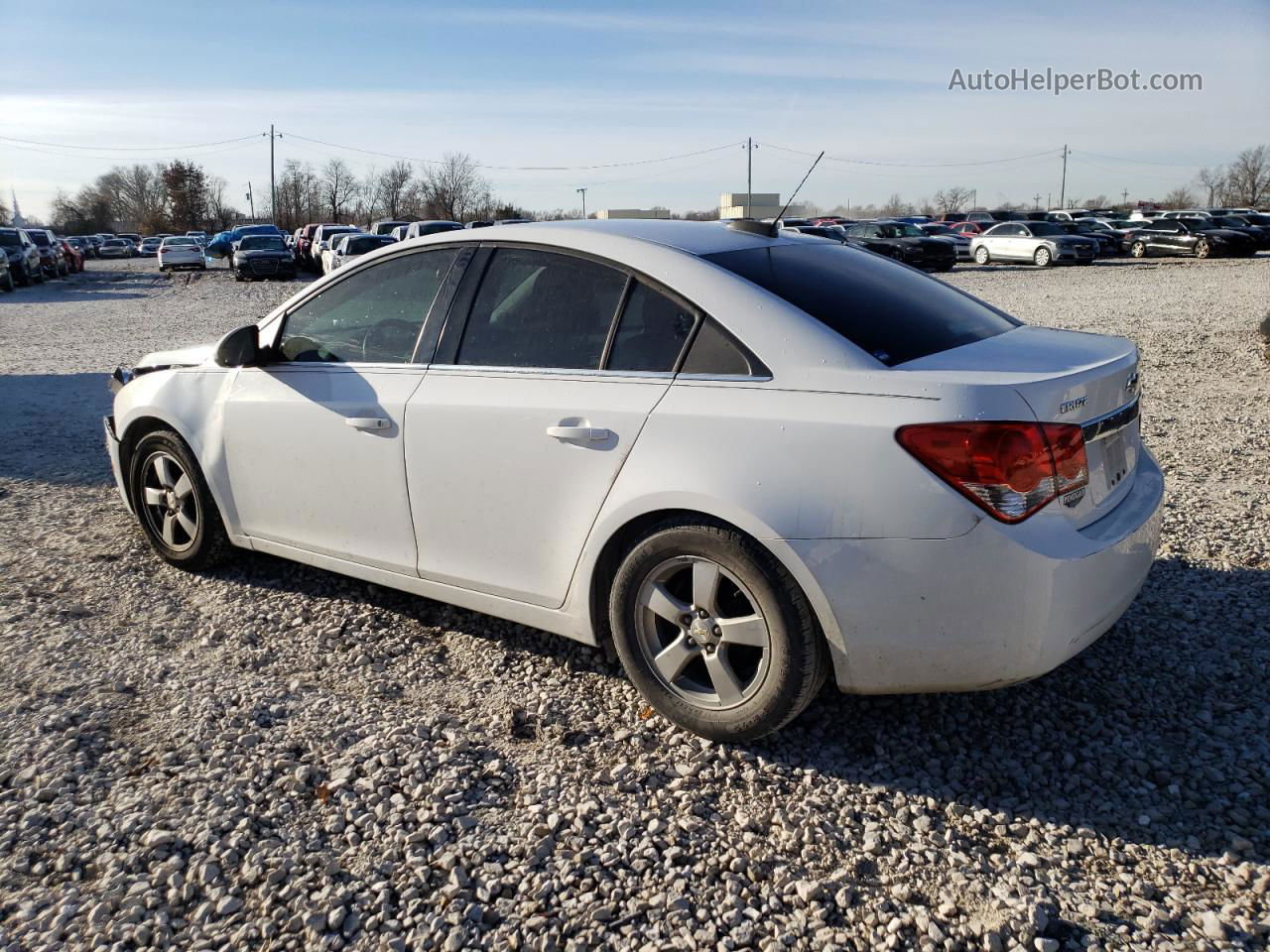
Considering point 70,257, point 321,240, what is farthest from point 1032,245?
point 70,257

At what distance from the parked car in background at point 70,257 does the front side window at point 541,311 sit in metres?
39.4

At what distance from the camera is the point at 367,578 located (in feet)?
13.5

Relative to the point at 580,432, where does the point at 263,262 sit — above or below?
above

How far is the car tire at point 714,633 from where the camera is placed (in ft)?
9.65

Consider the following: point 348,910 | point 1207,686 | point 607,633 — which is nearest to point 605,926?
point 348,910

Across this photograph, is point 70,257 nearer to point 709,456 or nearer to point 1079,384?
point 709,456

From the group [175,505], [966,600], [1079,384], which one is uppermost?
[1079,384]

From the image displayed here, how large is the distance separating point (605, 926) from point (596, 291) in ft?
6.66

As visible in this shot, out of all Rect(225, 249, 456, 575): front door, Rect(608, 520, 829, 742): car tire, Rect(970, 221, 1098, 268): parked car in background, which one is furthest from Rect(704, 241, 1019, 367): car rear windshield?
Rect(970, 221, 1098, 268): parked car in background

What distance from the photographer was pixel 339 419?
12.9ft

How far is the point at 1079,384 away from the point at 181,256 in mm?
44605

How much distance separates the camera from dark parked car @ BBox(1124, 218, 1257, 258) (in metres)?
32.3

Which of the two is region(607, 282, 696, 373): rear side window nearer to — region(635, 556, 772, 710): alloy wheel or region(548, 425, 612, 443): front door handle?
region(548, 425, 612, 443): front door handle

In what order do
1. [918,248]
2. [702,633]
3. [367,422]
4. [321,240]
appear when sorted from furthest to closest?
[321,240] < [918,248] < [367,422] < [702,633]
